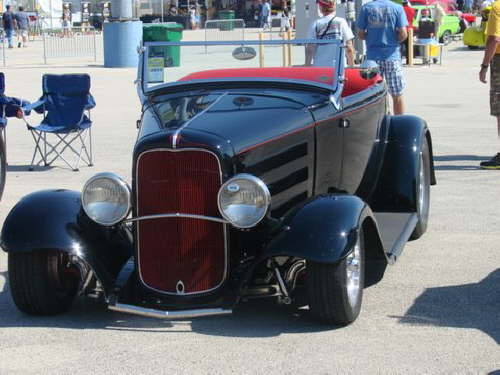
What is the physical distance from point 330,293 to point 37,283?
1.61m

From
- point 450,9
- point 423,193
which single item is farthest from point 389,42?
point 450,9

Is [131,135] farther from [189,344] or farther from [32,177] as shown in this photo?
[189,344]

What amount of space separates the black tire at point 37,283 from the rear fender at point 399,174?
8.48ft

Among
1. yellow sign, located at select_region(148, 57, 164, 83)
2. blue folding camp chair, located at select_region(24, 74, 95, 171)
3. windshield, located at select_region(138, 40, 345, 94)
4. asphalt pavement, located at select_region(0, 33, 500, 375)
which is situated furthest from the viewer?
blue folding camp chair, located at select_region(24, 74, 95, 171)

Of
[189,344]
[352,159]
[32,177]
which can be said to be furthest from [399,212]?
[32,177]

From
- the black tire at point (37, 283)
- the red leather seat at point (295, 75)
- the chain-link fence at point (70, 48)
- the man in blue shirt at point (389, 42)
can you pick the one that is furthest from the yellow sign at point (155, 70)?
the chain-link fence at point (70, 48)

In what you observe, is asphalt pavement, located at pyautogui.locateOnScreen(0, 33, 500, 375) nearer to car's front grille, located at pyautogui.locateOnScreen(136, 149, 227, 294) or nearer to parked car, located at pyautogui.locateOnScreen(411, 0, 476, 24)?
car's front grille, located at pyautogui.locateOnScreen(136, 149, 227, 294)

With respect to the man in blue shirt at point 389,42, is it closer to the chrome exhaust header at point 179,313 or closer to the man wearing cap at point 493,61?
the man wearing cap at point 493,61

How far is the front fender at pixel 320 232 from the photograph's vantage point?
4.98m

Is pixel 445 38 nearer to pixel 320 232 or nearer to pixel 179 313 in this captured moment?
pixel 320 232

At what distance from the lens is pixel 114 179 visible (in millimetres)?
5219

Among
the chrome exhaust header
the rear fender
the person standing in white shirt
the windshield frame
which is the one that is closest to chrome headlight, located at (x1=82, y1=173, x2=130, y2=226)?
the chrome exhaust header

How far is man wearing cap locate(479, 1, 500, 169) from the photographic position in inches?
380

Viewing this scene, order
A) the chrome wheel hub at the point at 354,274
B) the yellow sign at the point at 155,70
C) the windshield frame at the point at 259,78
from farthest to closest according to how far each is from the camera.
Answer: the yellow sign at the point at 155,70 < the windshield frame at the point at 259,78 < the chrome wheel hub at the point at 354,274
